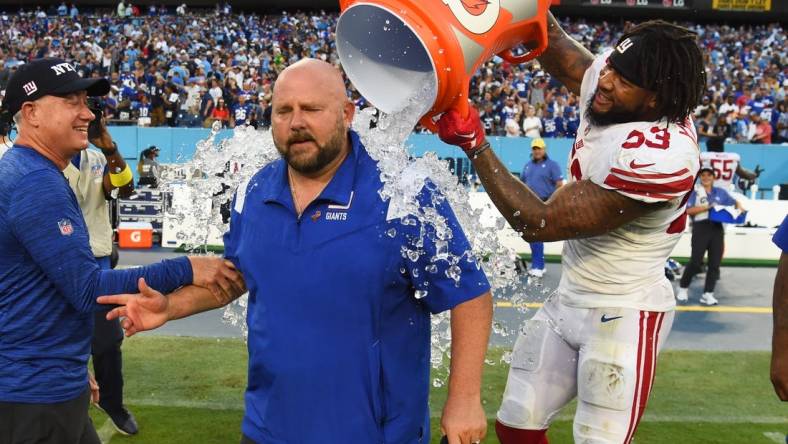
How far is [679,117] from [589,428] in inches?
47.6

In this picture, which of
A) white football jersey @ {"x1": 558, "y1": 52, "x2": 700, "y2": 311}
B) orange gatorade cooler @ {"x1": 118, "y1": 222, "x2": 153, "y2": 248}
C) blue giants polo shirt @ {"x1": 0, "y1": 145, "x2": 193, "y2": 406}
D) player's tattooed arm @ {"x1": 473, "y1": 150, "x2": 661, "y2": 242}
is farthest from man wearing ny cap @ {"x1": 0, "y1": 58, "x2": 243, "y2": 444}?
orange gatorade cooler @ {"x1": 118, "y1": 222, "x2": 153, "y2": 248}

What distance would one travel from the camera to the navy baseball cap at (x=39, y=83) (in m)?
2.88

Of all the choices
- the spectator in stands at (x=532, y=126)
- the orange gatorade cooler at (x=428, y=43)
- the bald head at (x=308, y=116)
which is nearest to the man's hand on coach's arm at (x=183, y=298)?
the bald head at (x=308, y=116)

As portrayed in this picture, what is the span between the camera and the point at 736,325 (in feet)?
25.7

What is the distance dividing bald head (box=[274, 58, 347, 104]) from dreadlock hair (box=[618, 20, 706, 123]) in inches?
45.1

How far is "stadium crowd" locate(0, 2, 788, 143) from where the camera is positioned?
1812 centimetres

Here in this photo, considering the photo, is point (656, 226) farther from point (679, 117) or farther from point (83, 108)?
point (83, 108)

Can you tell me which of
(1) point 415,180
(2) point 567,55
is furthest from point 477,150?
(2) point 567,55

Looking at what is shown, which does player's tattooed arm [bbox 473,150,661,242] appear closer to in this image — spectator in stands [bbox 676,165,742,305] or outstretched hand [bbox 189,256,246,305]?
outstretched hand [bbox 189,256,246,305]

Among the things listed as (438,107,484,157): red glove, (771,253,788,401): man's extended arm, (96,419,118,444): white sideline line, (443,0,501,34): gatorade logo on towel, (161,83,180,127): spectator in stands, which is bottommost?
(96,419,118,444): white sideline line

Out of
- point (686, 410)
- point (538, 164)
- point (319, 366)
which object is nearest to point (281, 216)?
point (319, 366)

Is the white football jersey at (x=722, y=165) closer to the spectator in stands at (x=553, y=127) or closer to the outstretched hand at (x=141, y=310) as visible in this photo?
the spectator in stands at (x=553, y=127)

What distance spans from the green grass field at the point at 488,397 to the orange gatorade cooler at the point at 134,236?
481 cm

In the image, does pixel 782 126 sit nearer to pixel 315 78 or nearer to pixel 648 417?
pixel 648 417
